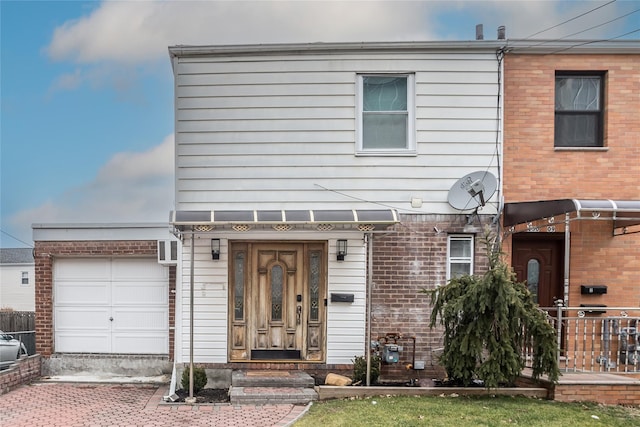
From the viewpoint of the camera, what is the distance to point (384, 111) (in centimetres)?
747

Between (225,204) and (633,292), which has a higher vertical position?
(225,204)

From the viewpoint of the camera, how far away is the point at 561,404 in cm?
595

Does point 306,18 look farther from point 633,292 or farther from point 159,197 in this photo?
point 159,197

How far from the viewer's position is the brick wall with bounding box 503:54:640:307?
7383mm

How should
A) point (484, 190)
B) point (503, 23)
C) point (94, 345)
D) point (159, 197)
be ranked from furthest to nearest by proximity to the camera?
point (159, 197) < point (94, 345) < point (503, 23) < point (484, 190)

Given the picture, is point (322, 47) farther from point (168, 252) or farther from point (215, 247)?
point (168, 252)

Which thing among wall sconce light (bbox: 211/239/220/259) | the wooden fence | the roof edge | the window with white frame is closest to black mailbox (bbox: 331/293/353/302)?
the window with white frame

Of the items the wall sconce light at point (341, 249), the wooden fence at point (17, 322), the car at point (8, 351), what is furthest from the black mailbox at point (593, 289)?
the wooden fence at point (17, 322)

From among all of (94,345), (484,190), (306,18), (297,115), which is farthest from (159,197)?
(484,190)

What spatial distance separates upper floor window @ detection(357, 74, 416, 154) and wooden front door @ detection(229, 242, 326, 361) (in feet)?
6.99

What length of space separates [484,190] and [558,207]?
1.23m

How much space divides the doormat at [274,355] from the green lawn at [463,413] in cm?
133

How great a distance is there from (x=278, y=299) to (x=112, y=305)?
147 inches

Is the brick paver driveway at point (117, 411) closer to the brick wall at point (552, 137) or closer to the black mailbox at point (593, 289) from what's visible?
the black mailbox at point (593, 289)
